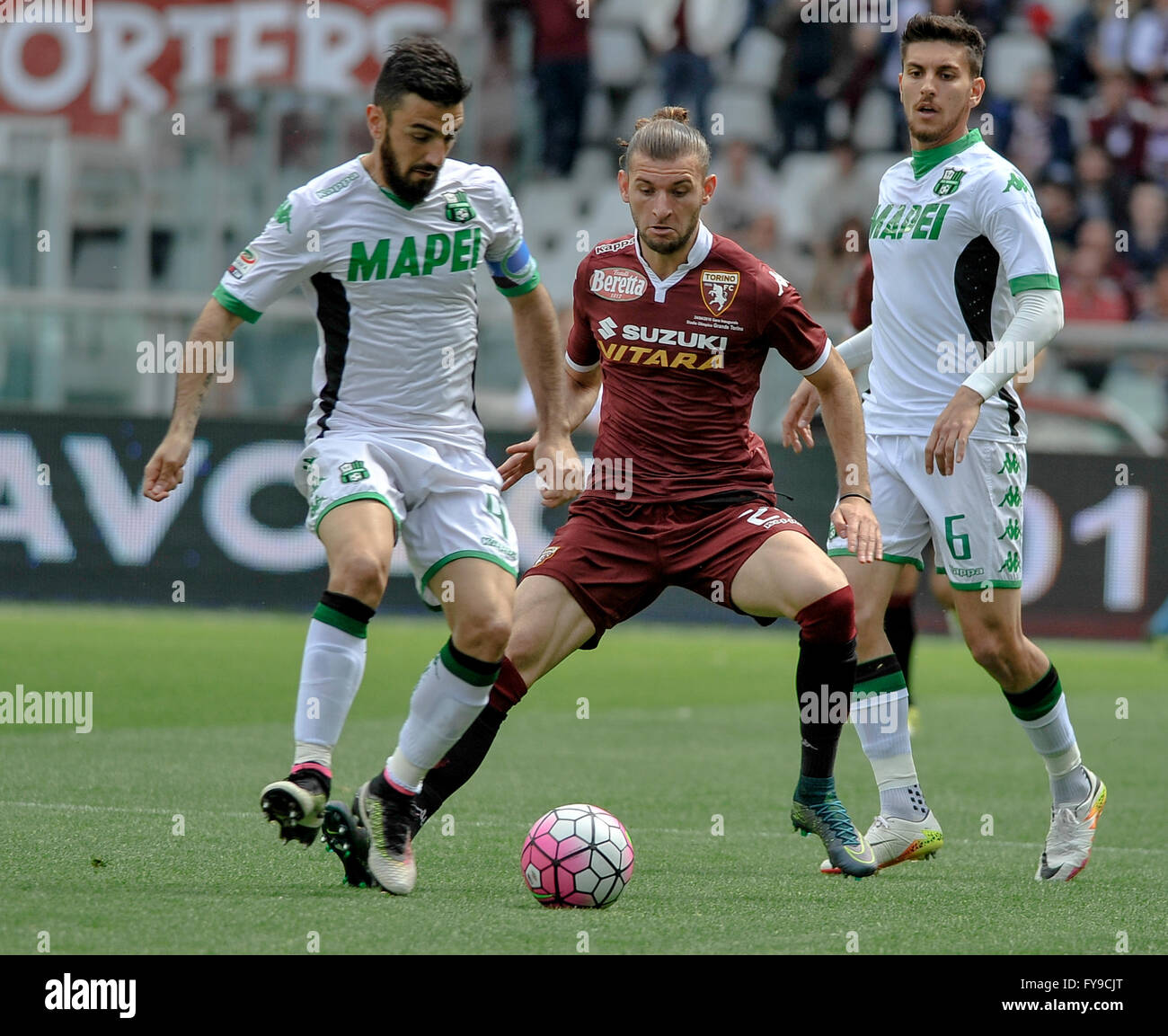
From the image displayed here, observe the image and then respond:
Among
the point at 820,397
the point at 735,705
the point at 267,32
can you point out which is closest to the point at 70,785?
the point at 820,397

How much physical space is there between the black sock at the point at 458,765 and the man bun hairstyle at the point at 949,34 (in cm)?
241

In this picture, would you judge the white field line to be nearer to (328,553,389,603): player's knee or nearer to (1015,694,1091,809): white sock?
(1015,694,1091,809): white sock

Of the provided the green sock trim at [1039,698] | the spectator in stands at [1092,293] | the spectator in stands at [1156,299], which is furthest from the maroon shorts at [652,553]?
the spectator in stands at [1156,299]

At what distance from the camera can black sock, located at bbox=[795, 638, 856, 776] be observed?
18.2ft

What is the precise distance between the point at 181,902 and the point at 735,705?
6167 mm

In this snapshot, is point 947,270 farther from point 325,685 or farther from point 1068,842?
point 325,685

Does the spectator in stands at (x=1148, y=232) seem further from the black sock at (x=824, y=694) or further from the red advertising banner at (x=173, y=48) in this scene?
the black sock at (x=824, y=694)

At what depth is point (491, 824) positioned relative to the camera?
21.0 ft

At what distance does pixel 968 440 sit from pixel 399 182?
1.84 m

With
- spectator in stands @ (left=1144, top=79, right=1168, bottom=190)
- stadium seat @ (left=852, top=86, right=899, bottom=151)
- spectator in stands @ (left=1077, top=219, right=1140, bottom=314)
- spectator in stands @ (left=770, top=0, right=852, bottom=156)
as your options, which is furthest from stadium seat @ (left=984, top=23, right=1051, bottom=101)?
spectator in stands @ (left=1077, top=219, right=1140, bottom=314)

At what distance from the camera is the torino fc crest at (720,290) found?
565 cm

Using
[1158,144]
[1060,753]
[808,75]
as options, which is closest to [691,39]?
[808,75]

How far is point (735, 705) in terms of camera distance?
34.6ft
